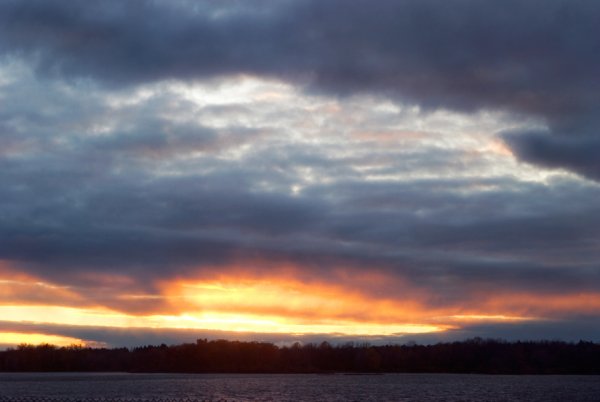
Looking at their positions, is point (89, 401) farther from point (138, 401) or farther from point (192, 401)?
point (192, 401)

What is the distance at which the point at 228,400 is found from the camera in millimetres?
129625

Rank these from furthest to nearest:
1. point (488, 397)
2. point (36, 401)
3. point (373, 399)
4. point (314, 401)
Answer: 1. point (488, 397)
2. point (373, 399)
3. point (314, 401)
4. point (36, 401)

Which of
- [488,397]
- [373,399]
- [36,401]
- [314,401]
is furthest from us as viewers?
[488,397]

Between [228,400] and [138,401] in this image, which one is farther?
[228,400]

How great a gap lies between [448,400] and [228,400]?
39.1 m

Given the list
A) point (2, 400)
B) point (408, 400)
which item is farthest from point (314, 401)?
point (2, 400)

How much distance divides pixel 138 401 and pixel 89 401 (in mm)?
9052

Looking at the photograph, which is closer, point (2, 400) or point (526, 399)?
point (2, 400)

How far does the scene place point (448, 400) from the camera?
5374 inches

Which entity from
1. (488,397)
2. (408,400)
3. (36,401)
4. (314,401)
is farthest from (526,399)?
(36,401)

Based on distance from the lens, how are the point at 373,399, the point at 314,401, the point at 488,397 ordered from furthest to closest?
the point at 488,397, the point at 373,399, the point at 314,401

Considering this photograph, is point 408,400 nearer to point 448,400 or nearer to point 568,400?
point 448,400

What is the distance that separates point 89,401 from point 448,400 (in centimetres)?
6172

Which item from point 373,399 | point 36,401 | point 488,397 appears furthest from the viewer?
point 488,397
